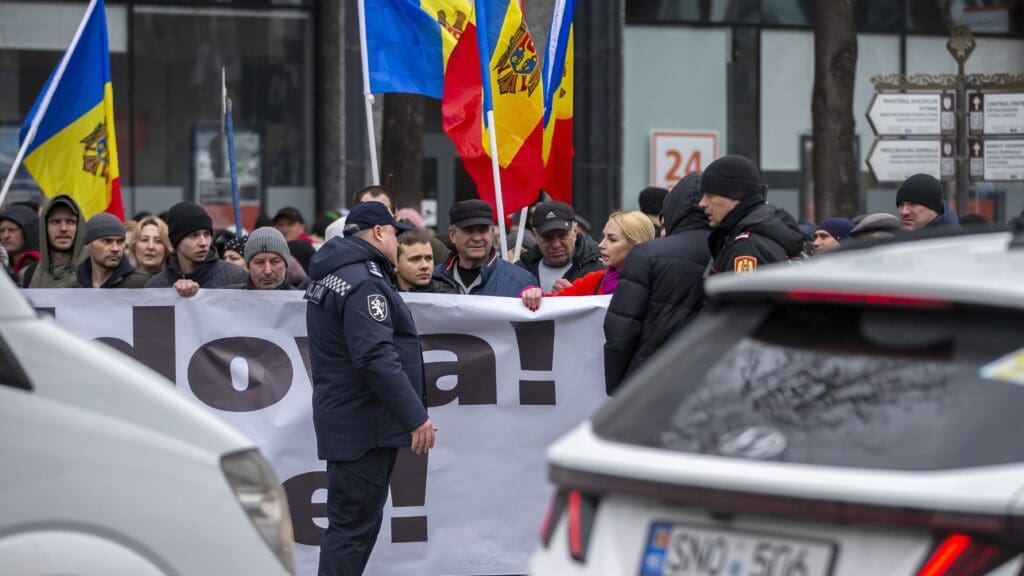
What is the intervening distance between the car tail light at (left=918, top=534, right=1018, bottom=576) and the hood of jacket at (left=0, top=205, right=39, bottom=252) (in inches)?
370

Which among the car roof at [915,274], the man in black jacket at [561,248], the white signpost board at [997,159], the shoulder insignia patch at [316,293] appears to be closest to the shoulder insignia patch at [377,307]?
the shoulder insignia patch at [316,293]

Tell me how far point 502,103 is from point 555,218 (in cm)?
117

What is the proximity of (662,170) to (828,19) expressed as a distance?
190 inches

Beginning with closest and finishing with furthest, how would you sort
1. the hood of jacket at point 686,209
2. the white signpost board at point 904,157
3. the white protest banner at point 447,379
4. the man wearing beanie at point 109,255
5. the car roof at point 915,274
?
the car roof at point 915,274 → the hood of jacket at point 686,209 → the white protest banner at point 447,379 → the man wearing beanie at point 109,255 → the white signpost board at point 904,157

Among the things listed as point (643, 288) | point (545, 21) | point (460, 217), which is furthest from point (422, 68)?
point (545, 21)

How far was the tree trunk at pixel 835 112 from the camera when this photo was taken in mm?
16297

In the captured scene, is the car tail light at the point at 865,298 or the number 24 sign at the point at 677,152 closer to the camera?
the car tail light at the point at 865,298

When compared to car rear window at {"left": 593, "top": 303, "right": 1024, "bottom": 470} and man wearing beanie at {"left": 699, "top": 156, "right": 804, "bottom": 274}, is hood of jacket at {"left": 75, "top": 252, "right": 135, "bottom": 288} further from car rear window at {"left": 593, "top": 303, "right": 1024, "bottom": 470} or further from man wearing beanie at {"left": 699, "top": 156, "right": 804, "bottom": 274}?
car rear window at {"left": 593, "top": 303, "right": 1024, "bottom": 470}

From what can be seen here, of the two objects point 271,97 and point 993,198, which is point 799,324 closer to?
point 271,97

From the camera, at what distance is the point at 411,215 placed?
12.2 meters

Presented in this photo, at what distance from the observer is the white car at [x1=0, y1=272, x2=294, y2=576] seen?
3.80m

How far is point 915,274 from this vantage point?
10.6 feet

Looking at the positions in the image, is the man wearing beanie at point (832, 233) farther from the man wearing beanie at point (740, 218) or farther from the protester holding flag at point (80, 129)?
the protester holding flag at point (80, 129)

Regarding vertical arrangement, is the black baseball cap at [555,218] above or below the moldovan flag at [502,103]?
below
